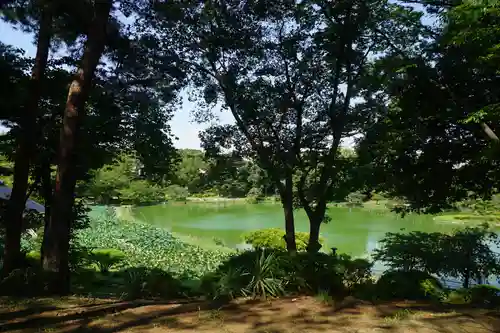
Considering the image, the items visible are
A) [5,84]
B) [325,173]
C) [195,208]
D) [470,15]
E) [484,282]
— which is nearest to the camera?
[470,15]

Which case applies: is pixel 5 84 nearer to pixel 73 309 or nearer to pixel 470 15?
pixel 73 309

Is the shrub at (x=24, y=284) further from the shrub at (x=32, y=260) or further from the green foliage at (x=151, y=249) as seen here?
the green foliage at (x=151, y=249)

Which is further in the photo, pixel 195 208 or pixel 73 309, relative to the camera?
pixel 195 208

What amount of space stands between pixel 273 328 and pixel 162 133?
5.61 metres

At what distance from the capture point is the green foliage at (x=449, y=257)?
791cm

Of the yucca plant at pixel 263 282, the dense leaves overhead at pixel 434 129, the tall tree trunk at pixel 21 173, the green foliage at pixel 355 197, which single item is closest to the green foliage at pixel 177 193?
the green foliage at pixel 355 197

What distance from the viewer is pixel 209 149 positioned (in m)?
8.49

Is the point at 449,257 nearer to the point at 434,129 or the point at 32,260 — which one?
the point at 434,129

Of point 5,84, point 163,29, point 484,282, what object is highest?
point 163,29

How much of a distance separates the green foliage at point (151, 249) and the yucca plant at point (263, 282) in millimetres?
7803

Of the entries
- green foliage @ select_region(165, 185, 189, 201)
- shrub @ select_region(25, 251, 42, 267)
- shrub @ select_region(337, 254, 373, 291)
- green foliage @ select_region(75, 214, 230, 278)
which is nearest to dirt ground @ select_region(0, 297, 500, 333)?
shrub @ select_region(337, 254, 373, 291)

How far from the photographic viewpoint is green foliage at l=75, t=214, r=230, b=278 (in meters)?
14.1

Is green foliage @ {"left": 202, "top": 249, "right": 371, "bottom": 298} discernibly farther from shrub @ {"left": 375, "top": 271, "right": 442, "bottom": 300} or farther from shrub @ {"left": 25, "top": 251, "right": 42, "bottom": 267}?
shrub @ {"left": 25, "top": 251, "right": 42, "bottom": 267}

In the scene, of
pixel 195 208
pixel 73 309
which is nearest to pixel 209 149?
pixel 73 309
